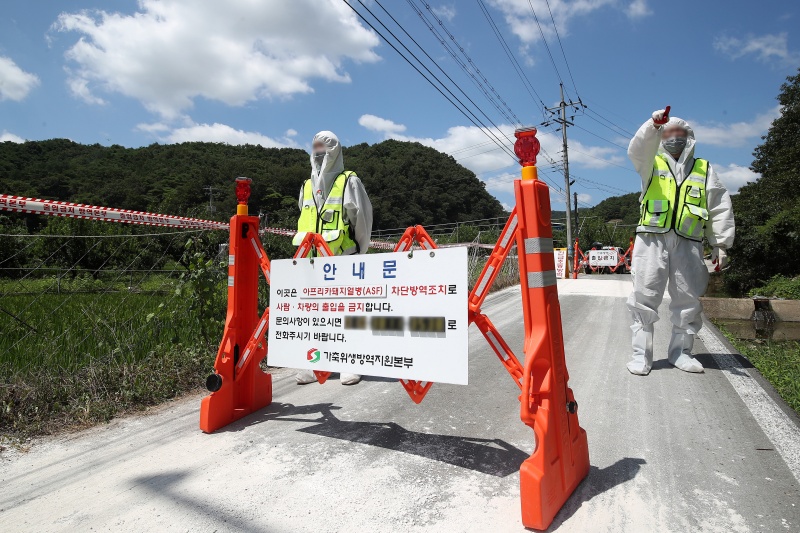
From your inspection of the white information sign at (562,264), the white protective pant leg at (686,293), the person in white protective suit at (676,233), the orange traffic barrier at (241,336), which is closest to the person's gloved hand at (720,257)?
the person in white protective suit at (676,233)

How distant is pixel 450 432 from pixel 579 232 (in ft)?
160

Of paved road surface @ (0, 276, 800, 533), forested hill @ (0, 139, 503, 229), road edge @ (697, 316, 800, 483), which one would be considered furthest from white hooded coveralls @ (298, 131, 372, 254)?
forested hill @ (0, 139, 503, 229)

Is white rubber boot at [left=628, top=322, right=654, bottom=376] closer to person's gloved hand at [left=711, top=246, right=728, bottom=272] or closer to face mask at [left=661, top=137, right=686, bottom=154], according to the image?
person's gloved hand at [left=711, top=246, right=728, bottom=272]

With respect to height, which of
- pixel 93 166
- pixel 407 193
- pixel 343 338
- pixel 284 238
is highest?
pixel 93 166

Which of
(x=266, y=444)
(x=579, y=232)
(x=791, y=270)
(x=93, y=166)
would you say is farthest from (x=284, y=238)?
(x=93, y=166)

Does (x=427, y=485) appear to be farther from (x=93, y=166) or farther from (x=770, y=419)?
(x=93, y=166)

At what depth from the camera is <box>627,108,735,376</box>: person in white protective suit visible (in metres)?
4.22

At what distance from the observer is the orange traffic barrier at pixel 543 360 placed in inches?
80.5

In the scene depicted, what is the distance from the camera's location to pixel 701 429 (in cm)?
296

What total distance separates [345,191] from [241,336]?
5.63 ft

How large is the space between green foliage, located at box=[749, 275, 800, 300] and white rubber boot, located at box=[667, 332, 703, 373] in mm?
6458

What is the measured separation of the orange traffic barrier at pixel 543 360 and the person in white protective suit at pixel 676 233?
237cm

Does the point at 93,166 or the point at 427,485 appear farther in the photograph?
the point at 93,166

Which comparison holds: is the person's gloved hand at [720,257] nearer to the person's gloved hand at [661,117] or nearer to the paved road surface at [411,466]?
the paved road surface at [411,466]
